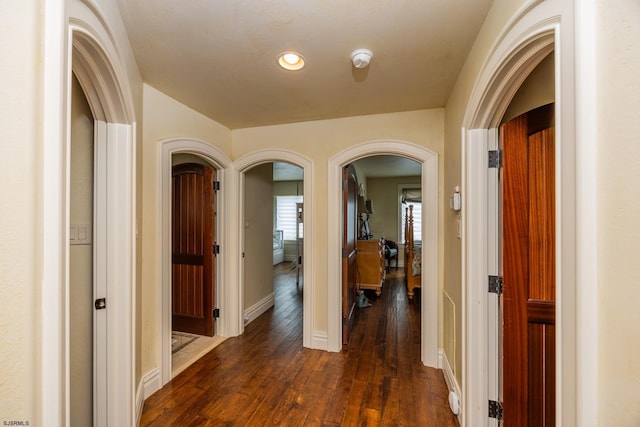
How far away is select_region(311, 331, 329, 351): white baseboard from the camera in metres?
2.97

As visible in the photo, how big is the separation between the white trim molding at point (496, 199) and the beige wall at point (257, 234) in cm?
265

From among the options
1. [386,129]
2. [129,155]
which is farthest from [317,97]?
[129,155]

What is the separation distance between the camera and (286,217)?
8.88 meters

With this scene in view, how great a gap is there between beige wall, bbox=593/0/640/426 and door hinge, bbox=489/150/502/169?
1.04 metres

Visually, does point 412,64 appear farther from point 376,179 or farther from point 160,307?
point 376,179

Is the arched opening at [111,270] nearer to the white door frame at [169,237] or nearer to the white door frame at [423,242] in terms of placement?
the white door frame at [169,237]

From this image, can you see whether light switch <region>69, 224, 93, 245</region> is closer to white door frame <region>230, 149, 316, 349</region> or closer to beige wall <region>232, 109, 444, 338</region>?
white door frame <region>230, 149, 316, 349</region>

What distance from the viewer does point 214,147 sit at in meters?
2.98

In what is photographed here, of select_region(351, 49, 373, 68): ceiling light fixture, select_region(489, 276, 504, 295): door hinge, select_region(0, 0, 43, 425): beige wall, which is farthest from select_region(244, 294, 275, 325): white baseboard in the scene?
select_region(351, 49, 373, 68): ceiling light fixture

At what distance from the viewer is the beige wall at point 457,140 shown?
4.49 feet

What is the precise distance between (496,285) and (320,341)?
195cm

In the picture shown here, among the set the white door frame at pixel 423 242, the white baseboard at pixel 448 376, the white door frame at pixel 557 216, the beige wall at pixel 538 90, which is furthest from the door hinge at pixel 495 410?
the beige wall at pixel 538 90

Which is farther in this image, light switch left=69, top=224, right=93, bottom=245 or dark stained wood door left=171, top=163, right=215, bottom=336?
dark stained wood door left=171, top=163, right=215, bottom=336

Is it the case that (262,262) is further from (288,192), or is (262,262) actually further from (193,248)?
(288,192)
